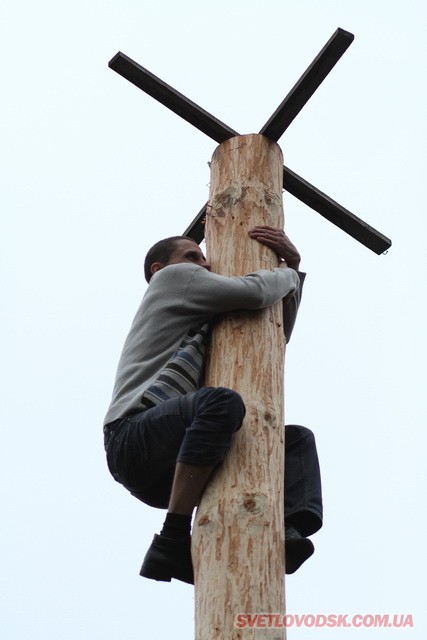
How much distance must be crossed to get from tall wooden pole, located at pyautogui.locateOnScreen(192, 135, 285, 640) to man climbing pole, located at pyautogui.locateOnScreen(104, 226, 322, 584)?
8 cm

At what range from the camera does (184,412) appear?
420 cm

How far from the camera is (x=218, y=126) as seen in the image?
577 cm

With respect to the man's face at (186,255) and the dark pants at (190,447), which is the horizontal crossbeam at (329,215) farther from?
the dark pants at (190,447)

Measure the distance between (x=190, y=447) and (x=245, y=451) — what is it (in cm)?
22

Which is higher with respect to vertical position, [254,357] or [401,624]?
[254,357]

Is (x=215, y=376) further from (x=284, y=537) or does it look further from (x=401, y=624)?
(x=401, y=624)

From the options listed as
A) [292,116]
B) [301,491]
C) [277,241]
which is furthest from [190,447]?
[292,116]

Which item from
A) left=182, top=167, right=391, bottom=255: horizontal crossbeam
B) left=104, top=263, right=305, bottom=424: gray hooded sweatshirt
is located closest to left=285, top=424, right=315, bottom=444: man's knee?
left=104, top=263, right=305, bottom=424: gray hooded sweatshirt

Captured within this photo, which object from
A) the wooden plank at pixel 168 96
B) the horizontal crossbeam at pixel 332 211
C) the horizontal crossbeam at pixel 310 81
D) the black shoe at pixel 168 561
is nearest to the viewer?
the black shoe at pixel 168 561

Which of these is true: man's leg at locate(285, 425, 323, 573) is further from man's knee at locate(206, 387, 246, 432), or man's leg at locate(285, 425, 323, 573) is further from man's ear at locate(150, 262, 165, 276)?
man's ear at locate(150, 262, 165, 276)

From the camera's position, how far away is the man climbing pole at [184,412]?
13.2 feet

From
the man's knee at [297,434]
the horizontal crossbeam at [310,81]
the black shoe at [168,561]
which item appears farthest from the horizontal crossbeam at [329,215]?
the black shoe at [168,561]

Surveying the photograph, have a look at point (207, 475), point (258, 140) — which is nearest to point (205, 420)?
point (207, 475)

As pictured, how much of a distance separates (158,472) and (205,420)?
1.59ft
